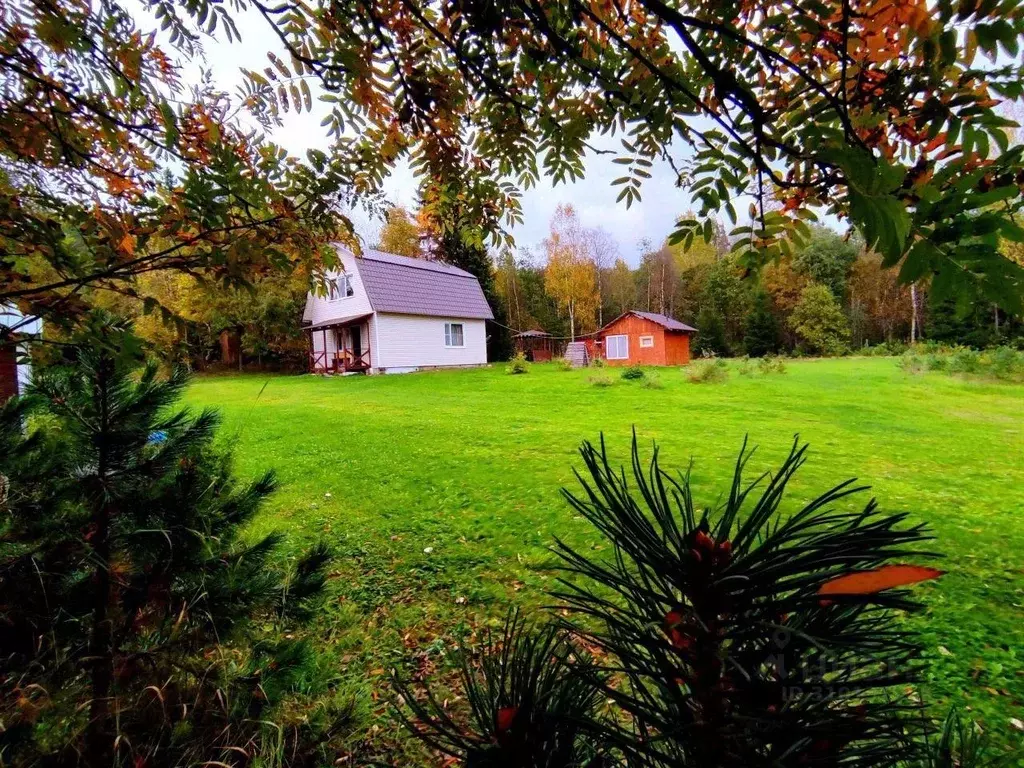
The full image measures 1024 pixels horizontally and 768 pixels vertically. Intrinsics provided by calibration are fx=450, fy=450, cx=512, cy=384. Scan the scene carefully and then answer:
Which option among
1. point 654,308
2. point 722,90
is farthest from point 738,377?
point 654,308

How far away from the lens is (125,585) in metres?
1.17

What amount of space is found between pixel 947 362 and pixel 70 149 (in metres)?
18.0

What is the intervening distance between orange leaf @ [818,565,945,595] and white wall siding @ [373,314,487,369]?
1711 centimetres

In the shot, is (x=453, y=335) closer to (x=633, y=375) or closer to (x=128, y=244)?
(x=633, y=375)

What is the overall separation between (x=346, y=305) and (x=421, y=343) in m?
3.28

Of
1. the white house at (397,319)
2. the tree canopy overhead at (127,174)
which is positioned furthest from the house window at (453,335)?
the tree canopy overhead at (127,174)

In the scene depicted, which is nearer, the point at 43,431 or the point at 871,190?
the point at 871,190

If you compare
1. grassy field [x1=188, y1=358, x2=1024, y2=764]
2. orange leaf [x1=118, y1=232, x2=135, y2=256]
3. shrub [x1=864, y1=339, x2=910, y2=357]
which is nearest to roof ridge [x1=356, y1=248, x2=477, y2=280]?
grassy field [x1=188, y1=358, x2=1024, y2=764]

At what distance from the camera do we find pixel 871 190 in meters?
0.53

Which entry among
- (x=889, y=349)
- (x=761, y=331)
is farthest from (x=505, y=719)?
(x=761, y=331)

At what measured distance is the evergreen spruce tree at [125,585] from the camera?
3.51 ft

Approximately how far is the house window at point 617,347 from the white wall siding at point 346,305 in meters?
11.8

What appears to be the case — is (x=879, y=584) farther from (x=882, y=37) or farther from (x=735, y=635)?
(x=882, y=37)

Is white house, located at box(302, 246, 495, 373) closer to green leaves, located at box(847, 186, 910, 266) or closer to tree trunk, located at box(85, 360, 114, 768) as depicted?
tree trunk, located at box(85, 360, 114, 768)
